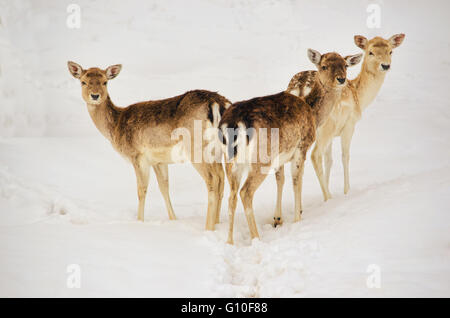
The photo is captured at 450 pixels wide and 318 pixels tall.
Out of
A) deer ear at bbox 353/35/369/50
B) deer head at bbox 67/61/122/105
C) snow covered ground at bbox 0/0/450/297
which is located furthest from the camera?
deer ear at bbox 353/35/369/50

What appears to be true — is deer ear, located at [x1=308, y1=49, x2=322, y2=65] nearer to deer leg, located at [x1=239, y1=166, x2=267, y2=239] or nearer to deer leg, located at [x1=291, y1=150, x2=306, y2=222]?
deer leg, located at [x1=291, y1=150, x2=306, y2=222]

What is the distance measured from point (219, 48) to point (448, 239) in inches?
424

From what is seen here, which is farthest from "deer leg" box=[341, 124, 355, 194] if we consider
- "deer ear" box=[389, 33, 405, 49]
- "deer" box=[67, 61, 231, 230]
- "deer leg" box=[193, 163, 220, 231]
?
"deer leg" box=[193, 163, 220, 231]

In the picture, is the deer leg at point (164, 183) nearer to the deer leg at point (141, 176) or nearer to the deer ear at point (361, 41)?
the deer leg at point (141, 176)

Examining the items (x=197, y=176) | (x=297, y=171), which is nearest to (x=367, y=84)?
(x=297, y=171)

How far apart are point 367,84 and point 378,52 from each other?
0.57 m

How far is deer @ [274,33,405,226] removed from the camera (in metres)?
7.18

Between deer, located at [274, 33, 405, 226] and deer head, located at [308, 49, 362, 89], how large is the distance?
14.0 inches

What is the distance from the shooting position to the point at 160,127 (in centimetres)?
624

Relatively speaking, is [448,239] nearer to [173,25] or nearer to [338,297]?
[338,297]

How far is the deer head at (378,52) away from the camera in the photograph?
7402 millimetres

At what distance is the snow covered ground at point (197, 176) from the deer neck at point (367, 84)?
1533 millimetres

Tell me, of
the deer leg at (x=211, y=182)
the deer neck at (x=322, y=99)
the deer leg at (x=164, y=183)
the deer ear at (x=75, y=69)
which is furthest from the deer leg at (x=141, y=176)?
the deer neck at (x=322, y=99)
